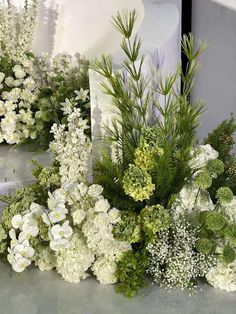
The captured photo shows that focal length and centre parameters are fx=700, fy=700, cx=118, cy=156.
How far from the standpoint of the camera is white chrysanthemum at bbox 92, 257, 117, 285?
2.54 m

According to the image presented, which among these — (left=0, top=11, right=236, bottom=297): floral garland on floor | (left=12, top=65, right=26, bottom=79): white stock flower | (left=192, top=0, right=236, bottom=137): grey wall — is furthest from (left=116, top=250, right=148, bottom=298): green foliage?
(left=192, top=0, right=236, bottom=137): grey wall

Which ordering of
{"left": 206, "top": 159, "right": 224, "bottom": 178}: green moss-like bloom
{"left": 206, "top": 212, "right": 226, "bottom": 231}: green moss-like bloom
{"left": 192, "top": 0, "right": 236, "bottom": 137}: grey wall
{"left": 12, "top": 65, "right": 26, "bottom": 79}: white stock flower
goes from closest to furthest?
{"left": 206, "top": 212, "right": 226, "bottom": 231}: green moss-like bloom, {"left": 206, "top": 159, "right": 224, "bottom": 178}: green moss-like bloom, {"left": 12, "top": 65, "right": 26, "bottom": 79}: white stock flower, {"left": 192, "top": 0, "right": 236, "bottom": 137}: grey wall

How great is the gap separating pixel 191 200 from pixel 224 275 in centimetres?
30

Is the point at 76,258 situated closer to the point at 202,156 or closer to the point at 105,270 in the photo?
the point at 105,270

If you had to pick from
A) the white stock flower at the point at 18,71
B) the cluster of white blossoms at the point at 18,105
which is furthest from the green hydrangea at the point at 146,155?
the white stock flower at the point at 18,71

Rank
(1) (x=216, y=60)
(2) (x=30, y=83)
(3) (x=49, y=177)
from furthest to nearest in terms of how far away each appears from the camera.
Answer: (1) (x=216, y=60) → (2) (x=30, y=83) → (3) (x=49, y=177)

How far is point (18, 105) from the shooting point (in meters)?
3.71

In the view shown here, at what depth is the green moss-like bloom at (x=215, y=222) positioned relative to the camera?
8.05ft

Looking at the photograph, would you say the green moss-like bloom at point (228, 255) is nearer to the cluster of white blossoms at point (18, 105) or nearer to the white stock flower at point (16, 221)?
the white stock flower at point (16, 221)

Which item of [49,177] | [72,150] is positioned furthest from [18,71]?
[72,150]

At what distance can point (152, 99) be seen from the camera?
9.07 feet

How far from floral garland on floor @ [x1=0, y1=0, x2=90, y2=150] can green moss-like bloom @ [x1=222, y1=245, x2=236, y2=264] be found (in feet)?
4.21

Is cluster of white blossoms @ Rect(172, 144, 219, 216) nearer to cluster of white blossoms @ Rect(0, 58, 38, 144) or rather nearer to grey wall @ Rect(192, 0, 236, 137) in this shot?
cluster of white blossoms @ Rect(0, 58, 38, 144)

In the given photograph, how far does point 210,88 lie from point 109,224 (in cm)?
273
